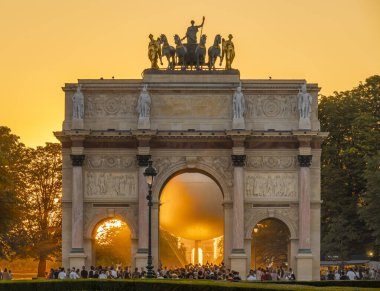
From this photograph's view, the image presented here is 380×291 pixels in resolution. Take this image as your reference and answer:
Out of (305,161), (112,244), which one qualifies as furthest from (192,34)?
(112,244)

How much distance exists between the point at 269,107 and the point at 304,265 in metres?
10.3

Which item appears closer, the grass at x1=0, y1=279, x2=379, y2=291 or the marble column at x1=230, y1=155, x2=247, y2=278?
the grass at x1=0, y1=279, x2=379, y2=291

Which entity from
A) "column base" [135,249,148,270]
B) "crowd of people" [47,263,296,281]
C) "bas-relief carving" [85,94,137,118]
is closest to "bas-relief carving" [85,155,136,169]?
"bas-relief carving" [85,94,137,118]

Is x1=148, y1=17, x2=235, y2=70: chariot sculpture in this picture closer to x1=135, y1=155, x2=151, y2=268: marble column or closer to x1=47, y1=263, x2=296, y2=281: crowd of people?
x1=135, y1=155, x2=151, y2=268: marble column

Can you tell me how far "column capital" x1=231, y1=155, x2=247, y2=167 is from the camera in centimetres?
7681

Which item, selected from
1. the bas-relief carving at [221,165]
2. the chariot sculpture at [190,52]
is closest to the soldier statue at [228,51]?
the chariot sculpture at [190,52]

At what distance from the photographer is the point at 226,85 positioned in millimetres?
77750

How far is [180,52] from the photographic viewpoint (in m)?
79.3

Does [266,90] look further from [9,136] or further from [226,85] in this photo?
[9,136]

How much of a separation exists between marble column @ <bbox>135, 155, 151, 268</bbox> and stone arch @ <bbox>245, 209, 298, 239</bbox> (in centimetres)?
650

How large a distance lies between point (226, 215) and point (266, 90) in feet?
27.6

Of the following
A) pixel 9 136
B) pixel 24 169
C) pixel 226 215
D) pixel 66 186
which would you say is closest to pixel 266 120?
pixel 226 215

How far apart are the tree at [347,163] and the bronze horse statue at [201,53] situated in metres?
15.6

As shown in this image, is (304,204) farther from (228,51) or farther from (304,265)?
(228,51)
